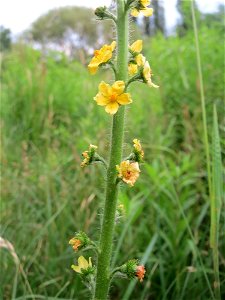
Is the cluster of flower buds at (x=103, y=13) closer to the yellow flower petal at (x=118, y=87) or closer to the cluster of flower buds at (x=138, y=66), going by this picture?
the cluster of flower buds at (x=138, y=66)

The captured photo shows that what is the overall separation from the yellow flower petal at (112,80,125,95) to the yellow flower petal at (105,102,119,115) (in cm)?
4

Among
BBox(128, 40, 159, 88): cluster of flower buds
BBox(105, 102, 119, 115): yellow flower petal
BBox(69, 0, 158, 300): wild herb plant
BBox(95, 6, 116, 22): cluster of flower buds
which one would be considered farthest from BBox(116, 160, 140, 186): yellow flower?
BBox(95, 6, 116, 22): cluster of flower buds

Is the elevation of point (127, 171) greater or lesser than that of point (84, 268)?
greater

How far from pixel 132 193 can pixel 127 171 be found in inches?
83.7

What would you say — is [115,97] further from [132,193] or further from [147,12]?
[132,193]

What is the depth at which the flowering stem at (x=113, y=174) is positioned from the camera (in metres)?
1.66

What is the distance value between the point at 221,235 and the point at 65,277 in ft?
3.11

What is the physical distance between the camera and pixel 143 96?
464cm

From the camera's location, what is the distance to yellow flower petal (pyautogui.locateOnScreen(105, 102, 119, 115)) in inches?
62.0

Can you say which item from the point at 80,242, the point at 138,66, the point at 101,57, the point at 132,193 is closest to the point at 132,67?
the point at 138,66

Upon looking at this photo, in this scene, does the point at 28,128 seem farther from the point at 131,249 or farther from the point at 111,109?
the point at 111,109

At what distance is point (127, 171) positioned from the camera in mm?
1608

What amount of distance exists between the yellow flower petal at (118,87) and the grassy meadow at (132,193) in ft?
1.12

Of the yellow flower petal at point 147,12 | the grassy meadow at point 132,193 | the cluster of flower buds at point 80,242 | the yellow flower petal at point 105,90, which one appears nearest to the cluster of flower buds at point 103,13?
the yellow flower petal at point 147,12
